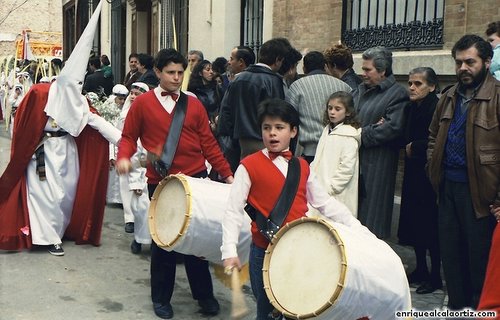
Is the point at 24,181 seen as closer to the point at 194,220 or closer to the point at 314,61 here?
the point at 314,61

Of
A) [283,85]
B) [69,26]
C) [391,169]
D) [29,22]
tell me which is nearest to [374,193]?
[391,169]

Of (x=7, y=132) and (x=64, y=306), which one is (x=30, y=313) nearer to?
(x=64, y=306)

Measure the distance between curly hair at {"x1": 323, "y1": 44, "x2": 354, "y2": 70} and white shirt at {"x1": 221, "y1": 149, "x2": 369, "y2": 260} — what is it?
118 inches

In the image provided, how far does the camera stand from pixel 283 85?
621 cm

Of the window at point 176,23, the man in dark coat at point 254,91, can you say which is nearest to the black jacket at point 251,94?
the man in dark coat at point 254,91

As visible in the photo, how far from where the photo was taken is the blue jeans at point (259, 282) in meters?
3.85

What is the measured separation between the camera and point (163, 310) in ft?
16.8

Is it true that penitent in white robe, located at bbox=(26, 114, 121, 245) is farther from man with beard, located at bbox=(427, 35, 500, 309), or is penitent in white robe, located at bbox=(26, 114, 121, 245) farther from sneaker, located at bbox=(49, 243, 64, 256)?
man with beard, located at bbox=(427, 35, 500, 309)

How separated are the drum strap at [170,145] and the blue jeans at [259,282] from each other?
1.35 meters

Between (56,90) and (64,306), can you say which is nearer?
(64,306)

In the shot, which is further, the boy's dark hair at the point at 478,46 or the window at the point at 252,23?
the window at the point at 252,23

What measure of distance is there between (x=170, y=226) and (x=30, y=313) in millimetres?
1429

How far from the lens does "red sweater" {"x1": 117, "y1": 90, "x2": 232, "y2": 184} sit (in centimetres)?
512

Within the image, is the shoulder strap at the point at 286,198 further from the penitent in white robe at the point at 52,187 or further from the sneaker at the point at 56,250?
the sneaker at the point at 56,250
